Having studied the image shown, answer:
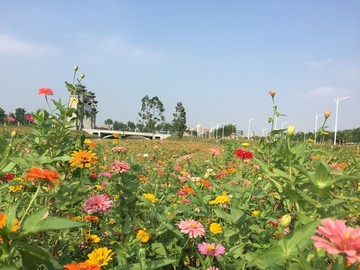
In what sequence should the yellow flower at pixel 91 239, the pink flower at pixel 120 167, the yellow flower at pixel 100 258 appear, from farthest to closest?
the pink flower at pixel 120 167 < the yellow flower at pixel 91 239 < the yellow flower at pixel 100 258

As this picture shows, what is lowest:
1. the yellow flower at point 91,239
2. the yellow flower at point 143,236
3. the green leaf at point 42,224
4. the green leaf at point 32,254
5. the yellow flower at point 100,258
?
the yellow flower at point 91,239

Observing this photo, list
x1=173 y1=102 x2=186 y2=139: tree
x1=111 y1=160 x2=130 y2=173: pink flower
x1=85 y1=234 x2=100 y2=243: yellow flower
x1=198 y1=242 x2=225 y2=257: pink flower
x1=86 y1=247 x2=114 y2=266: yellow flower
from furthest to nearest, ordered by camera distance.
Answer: x1=173 y1=102 x2=186 y2=139: tree
x1=111 y1=160 x2=130 y2=173: pink flower
x1=85 y1=234 x2=100 y2=243: yellow flower
x1=198 y1=242 x2=225 y2=257: pink flower
x1=86 y1=247 x2=114 y2=266: yellow flower

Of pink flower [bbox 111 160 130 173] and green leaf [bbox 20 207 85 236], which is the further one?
A: pink flower [bbox 111 160 130 173]

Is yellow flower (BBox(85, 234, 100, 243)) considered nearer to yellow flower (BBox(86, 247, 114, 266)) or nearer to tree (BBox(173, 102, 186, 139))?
yellow flower (BBox(86, 247, 114, 266))

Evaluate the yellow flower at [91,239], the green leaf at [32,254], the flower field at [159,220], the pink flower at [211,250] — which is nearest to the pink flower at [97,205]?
the flower field at [159,220]

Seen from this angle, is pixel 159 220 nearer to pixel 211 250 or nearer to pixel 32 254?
pixel 211 250

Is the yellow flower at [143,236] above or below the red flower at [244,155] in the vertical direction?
below

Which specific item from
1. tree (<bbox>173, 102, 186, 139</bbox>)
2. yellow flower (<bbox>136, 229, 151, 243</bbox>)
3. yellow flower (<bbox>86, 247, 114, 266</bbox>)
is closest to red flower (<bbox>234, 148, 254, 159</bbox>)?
yellow flower (<bbox>136, 229, 151, 243</bbox>)

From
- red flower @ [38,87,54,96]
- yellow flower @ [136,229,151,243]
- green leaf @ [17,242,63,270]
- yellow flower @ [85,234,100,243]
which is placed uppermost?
red flower @ [38,87,54,96]

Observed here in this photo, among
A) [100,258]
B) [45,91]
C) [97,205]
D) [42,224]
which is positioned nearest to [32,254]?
[42,224]

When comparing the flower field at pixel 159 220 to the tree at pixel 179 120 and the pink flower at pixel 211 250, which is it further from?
the tree at pixel 179 120

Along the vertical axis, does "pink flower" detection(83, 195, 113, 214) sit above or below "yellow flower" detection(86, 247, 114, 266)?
above

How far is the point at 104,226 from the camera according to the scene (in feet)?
5.74

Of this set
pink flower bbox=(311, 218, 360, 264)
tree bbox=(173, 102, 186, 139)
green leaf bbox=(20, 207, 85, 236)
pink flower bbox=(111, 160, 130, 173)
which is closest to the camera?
pink flower bbox=(311, 218, 360, 264)
